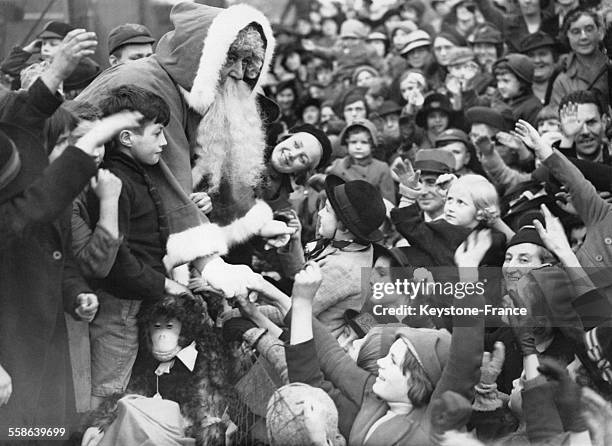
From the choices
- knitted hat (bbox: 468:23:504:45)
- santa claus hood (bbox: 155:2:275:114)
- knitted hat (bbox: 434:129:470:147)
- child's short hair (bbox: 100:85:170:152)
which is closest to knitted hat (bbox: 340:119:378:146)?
knitted hat (bbox: 434:129:470:147)

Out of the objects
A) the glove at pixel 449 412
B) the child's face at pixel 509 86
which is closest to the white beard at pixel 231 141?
the glove at pixel 449 412

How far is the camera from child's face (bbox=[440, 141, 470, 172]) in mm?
7812

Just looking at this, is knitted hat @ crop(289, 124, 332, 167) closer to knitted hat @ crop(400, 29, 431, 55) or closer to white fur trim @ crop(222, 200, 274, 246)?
white fur trim @ crop(222, 200, 274, 246)

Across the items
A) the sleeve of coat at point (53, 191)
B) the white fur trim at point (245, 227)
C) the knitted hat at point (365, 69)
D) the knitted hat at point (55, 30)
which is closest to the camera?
the sleeve of coat at point (53, 191)

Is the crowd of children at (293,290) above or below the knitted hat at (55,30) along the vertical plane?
below

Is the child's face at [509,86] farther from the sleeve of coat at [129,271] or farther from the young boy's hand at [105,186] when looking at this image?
the young boy's hand at [105,186]

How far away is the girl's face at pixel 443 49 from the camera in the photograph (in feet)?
33.0

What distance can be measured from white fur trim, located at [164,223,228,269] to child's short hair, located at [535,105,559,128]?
286cm

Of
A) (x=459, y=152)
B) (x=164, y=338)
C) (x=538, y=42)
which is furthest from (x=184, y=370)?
(x=538, y=42)

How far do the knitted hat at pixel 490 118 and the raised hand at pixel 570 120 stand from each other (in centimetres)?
102

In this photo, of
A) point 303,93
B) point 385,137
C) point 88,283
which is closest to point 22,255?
point 88,283

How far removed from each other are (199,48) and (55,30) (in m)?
0.66

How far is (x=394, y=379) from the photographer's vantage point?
524 centimetres

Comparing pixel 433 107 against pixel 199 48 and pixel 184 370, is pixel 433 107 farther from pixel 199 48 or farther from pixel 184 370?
pixel 184 370
